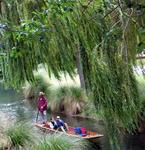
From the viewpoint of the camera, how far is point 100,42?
2746 millimetres

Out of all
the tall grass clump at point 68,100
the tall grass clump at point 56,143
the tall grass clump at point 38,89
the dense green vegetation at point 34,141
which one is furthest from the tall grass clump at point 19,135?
the tall grass clump at point 38,89

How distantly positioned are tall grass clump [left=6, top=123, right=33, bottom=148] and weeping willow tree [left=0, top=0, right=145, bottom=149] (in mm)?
3886

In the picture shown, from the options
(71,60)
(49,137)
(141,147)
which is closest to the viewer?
(71,60)

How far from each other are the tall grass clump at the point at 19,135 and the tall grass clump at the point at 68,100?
6.46m

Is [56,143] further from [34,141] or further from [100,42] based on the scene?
[100,42]

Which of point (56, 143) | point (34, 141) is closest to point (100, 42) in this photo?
point (56, 143)

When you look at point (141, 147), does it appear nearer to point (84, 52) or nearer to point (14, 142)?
point (14, 142)

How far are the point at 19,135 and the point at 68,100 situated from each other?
7349mm

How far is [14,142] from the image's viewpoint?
7754 mm

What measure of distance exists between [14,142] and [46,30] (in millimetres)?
5073

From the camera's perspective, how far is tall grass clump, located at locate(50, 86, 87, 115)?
48.6 ft

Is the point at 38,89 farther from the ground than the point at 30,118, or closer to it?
farther from the ground

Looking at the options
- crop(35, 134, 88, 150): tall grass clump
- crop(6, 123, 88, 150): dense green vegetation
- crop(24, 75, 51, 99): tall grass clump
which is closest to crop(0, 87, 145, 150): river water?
crop(24, 75, 51, 99): tall grass clump

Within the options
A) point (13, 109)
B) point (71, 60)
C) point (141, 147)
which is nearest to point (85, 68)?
point (71, 60)
